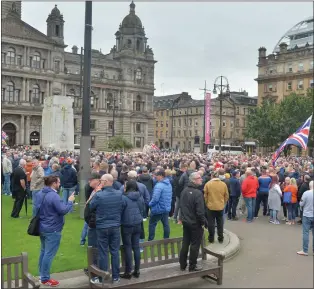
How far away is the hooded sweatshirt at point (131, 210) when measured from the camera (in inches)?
297

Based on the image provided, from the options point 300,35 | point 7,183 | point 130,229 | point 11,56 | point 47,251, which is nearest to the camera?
point 47,251

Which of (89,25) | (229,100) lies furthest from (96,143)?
(89,25)

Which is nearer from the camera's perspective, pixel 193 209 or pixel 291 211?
pixel 193 209

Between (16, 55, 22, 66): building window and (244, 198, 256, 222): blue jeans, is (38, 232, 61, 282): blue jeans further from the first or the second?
(16, 55, 22, 66): building window

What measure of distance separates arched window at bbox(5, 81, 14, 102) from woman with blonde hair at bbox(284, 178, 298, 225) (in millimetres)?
64385

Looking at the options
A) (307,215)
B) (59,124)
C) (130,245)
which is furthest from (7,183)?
(59,124)

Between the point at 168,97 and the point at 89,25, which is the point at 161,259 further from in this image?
the point at 168,97

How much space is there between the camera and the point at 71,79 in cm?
7819

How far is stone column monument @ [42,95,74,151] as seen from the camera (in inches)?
1433

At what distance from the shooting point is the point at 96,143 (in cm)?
8162

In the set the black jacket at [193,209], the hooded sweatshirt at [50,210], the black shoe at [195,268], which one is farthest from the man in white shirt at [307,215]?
the hooded sweatshirt at [50,210]

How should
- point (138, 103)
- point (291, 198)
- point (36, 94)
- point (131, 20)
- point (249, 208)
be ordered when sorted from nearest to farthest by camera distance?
point (291, 198) → point (249, 208) → point (36, 94) → point (131, 20) → point (138, 103)

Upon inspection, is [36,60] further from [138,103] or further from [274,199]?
[274,199]

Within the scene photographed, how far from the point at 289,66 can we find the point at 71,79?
4063 centimetres
